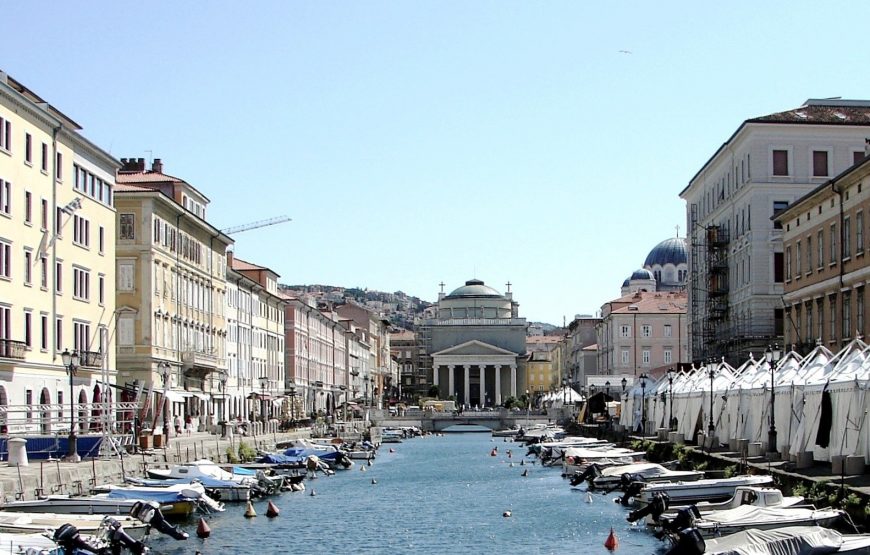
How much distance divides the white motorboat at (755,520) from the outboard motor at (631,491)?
472 inches

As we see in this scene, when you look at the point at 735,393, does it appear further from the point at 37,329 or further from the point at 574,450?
the point at 37,329

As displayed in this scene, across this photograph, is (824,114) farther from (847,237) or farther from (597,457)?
(597,457)

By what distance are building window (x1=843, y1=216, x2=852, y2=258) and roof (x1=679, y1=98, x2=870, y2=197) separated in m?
21.3

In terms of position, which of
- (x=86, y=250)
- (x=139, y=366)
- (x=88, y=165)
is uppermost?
(x=88, y=165)

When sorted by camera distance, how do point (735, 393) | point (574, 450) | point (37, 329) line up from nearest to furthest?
point (735, 393) < point (37, 329) < point (574, 450)

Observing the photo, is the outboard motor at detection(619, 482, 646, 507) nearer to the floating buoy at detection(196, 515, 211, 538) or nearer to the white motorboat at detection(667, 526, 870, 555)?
the floating buoy at detection(196, 515, 211, 538)

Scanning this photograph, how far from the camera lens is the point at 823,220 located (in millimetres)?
64312

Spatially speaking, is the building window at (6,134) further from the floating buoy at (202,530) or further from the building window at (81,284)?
the floating buoy at (202,530)

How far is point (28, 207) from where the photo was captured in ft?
186

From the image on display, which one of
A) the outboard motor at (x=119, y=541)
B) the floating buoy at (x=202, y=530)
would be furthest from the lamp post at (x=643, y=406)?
the outboard motor at (x=119, y=541)

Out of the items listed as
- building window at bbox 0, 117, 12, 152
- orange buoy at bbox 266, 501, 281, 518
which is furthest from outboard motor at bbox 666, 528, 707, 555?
building window at bbox 0, 117, 12, 152

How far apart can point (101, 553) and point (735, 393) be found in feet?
102

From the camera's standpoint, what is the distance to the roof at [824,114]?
265 ft

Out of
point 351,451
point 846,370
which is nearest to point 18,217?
point 846,370
